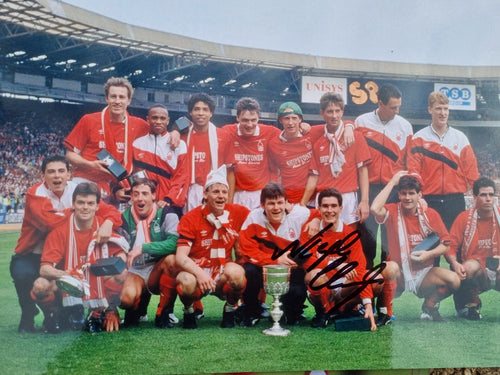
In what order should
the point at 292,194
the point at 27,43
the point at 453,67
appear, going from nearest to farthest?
the point at 27,43
the point at 292,194
the point at 453,67

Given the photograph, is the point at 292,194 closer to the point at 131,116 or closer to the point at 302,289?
the point at 302,289

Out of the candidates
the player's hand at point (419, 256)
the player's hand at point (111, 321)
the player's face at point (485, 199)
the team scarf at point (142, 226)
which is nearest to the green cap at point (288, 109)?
the team scarf at point (142, 226)

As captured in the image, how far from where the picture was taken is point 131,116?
221 cm

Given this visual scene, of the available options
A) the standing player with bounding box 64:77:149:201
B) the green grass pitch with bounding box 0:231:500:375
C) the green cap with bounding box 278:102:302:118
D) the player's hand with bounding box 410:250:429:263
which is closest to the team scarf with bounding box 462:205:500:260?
the player's hand with bounding box 410:250:429:263

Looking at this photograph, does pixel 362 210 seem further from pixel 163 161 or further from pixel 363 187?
pixel 163 161

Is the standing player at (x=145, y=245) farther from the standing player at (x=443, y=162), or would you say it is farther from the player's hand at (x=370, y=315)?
the standing player at (x=443, y=162)

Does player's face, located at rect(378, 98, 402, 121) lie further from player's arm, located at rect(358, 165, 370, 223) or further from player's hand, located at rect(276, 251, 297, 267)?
player's hand, located at rect(276, 251, 297, 267)

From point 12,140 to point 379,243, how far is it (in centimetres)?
190

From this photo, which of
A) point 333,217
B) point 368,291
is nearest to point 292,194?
point 333,217

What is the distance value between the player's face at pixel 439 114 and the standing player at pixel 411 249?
0.33 m

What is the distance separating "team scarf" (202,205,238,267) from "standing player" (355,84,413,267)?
70cm

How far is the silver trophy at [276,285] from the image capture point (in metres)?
2.24

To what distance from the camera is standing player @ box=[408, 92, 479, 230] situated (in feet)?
7.89
